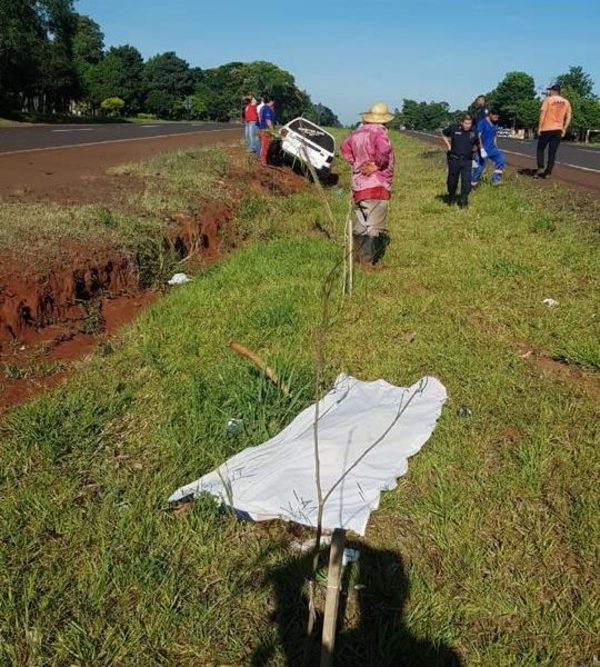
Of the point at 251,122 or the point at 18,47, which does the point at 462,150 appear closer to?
the point at 251,122

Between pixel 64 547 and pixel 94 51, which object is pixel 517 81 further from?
pixel 64 547

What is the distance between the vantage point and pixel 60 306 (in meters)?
5.11

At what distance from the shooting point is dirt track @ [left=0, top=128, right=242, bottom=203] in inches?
301

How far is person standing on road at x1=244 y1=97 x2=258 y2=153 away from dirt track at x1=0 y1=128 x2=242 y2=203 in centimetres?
286

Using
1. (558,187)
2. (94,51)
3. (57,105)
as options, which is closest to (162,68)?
(94,51)

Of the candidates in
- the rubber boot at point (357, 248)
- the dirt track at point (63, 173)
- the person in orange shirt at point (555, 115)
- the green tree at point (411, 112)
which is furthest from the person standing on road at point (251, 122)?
the green tree at point (411, 112)

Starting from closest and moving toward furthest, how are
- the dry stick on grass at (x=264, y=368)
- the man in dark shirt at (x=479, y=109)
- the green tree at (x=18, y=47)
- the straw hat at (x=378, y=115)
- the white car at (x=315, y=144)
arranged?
1. the dry stick on grass at (x=264, y=368)
2. the straw hat at (x=378, y=115)
3. the man in dark shirt at (x=479, y=109)
4. the white car at (x=315, y=144)
5. the green tree at (x=18, y=47)

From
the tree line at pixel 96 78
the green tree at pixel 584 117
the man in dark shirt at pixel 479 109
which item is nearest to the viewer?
the man in dark shirt at pixel 479 109

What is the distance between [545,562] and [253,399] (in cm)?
176

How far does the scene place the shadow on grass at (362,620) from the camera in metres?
2.07

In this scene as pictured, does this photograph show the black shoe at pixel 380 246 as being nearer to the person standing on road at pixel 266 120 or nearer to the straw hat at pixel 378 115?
the straw hat at pixel 378 115

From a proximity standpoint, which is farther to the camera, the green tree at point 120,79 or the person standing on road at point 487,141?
the green tree at point 120,79

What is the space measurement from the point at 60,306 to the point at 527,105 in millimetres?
90592

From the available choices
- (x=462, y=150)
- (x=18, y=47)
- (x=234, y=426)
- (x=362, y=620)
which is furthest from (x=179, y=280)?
(x=18, y=47)
